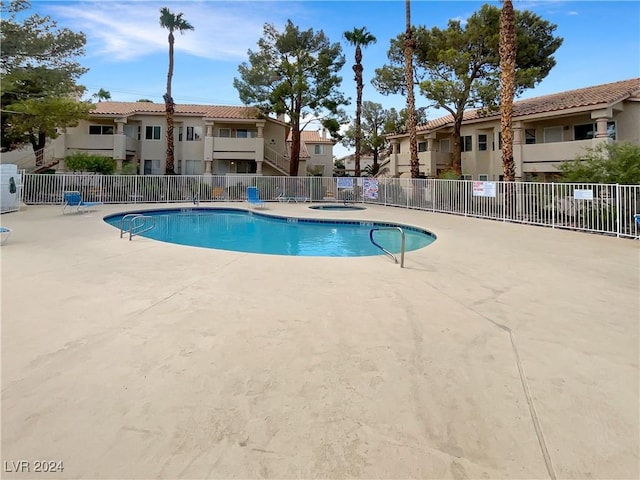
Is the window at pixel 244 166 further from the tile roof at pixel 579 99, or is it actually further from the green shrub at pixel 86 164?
the tile roof at pixel 579 99

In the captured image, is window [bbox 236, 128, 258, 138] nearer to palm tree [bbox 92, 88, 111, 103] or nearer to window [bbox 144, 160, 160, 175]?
window [bbox 144, 160, 160, 175]

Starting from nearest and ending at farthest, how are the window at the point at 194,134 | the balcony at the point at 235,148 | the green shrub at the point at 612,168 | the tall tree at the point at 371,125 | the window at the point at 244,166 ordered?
the green shrub at the point at 612,168 < the balcony at the point at 235,148 < the window at the point at 194,134 < the window at the point at 244,166 < the tall tree at the point at 371,125

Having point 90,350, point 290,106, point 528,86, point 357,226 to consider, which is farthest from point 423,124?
point 90,350

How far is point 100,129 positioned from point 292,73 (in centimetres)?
1549

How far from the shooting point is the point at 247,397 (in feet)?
8.84

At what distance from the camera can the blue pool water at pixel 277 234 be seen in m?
10.7

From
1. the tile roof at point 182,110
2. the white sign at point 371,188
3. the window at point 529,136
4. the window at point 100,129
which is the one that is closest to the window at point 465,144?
the window at point 529,136

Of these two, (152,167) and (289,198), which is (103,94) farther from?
(289,198)

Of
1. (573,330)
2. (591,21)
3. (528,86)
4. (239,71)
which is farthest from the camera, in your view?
(239,71)

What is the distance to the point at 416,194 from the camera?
1930 centimetres

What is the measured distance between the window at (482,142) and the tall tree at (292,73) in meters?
10.2

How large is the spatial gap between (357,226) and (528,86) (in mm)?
14777

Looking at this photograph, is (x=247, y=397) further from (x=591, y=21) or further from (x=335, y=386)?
(x=591, y=21)

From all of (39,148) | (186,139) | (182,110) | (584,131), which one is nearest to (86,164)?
(39,148)
